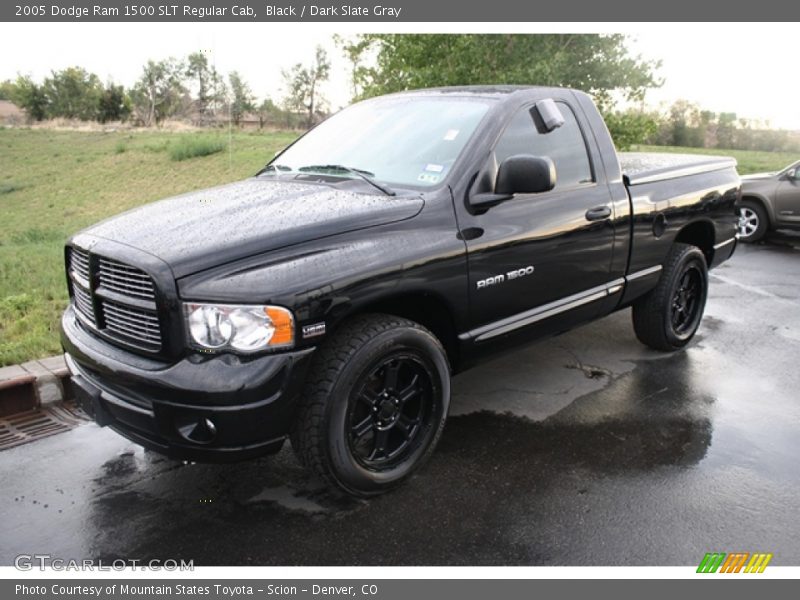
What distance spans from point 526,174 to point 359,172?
93 centimetres

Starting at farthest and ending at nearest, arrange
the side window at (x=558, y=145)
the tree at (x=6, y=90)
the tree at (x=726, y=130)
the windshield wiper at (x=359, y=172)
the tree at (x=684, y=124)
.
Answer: the tree at (x=6, y=90) → the tree at (x=726, y=130) → the tree at (x=684, y=124) → the side window at (x=558, y=145) → the windshield wiper at (x=359, y=172)

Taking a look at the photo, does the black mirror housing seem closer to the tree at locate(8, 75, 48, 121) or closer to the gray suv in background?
the gray suv in background

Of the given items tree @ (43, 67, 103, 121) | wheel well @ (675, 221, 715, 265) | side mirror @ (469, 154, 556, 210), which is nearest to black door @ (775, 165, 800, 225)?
wheel well @ (675, 221, 715, 265)

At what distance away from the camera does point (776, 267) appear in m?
8.45

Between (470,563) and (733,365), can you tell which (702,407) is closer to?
(733,365)

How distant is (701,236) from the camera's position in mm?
5324

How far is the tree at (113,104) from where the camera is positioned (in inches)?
1499

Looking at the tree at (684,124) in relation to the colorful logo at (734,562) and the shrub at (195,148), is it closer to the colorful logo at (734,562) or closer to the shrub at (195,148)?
the shrub at (195,148)

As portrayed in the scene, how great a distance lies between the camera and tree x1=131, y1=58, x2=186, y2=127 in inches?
1238

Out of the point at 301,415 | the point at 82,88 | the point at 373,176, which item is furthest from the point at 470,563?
the point at 82,88

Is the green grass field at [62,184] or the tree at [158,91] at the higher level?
the tree at [158,91]

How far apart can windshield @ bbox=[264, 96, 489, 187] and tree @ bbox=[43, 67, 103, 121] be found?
36496 mm

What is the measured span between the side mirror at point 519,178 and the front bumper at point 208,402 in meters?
1.28

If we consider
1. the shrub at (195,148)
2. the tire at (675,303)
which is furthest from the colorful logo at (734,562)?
the shrub at (195,148)
